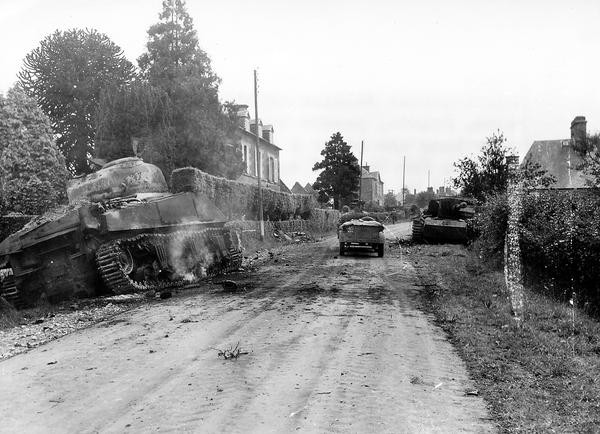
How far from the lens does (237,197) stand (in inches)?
945

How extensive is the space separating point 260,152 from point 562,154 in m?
24.5

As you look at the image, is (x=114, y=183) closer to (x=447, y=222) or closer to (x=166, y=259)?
(x=166, y=259)

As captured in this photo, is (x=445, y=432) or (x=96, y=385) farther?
(x=96, y=385)

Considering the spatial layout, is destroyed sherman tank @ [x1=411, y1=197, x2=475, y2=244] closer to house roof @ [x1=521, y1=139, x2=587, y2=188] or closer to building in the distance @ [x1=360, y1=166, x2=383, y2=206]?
house roof @ [x1=521, y1=139, x2=587, y2=188]

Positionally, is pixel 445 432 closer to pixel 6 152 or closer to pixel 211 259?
pixel 211 259

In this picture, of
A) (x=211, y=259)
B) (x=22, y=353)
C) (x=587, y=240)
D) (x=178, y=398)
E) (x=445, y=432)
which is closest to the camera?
(x=445, y=432)

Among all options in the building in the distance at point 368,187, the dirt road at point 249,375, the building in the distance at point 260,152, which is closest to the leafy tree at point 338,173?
the building in the distance at point 260,152

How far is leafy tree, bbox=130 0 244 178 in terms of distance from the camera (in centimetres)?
2711

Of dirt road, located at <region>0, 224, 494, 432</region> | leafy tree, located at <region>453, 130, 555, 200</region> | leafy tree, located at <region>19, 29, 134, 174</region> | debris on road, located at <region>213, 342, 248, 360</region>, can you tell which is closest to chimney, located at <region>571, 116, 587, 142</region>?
leafy tree, located at <region>453, 130, 555, 200</region>

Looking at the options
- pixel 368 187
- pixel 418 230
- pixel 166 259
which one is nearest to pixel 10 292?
pixel 166 259

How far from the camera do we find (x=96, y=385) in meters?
4.98

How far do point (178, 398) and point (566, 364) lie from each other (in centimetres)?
409

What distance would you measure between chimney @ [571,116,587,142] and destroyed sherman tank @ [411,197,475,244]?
21.2 m

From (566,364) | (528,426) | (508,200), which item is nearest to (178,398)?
(528,426)
